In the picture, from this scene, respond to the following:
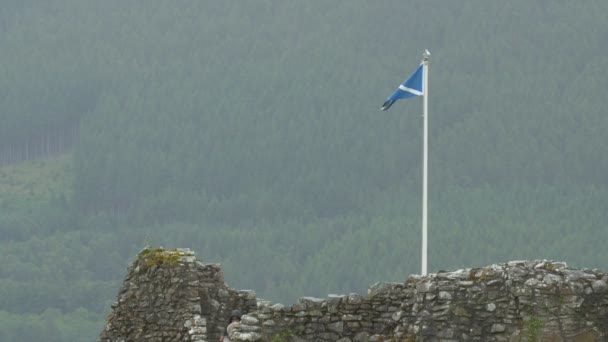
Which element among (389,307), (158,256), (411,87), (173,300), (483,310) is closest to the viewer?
(483,310)

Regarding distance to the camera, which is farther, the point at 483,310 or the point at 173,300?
the point at 173,300

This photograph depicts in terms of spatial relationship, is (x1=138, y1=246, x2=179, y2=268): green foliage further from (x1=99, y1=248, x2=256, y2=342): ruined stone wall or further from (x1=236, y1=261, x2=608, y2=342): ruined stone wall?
(x1=236, y1=261, x2=608, y2=342): ruined stone wall

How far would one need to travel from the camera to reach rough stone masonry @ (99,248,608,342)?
992 inches

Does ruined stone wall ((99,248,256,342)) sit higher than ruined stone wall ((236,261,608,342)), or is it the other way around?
ruined stone wall ((99,248,256,342))

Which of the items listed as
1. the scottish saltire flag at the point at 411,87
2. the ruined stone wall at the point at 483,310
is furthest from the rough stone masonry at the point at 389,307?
the scottish saltire flag at the point at 411,87

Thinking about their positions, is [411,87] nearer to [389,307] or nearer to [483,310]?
[389,307]

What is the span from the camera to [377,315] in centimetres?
2786

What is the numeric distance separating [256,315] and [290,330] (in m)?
0.62

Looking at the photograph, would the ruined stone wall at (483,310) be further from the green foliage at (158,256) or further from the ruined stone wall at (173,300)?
the green foliage at (158,256)

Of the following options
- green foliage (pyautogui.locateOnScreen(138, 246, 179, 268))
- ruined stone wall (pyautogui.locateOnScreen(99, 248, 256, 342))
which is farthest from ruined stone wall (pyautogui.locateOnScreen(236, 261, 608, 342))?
green foliage (pyautogui.locateOnScreen(138, 246, 179, 268))

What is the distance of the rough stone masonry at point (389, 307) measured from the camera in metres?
25.2

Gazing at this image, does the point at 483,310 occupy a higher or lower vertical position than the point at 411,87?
lower

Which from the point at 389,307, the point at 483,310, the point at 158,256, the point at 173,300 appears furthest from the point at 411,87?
the point at 483,310

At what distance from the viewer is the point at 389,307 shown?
27.8m
